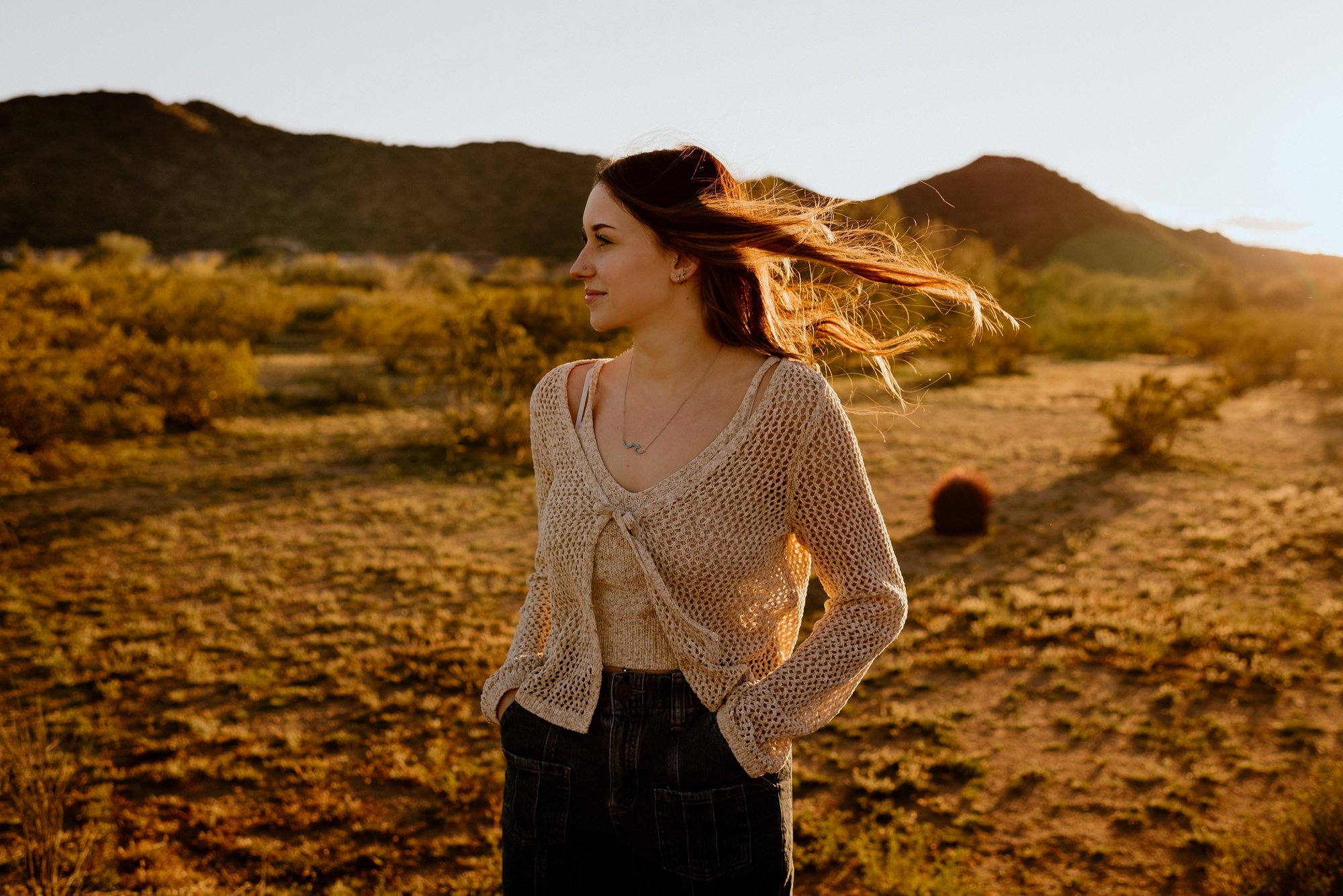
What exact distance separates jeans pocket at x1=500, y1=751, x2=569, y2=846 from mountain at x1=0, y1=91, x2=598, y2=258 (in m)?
47.6

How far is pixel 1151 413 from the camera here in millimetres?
11180

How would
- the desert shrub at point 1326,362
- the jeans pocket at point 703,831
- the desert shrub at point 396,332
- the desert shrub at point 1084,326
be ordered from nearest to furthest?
the jeans pocket at point 703,831 → the desert shrub at point 396,332 → the desert shrub at point 1326,362 → the desert shrub at point 1084,326

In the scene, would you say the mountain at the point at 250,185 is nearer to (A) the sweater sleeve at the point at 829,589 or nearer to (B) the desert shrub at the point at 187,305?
(B) the desert shrub at the point at 187,305

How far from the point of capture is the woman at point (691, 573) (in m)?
1.41

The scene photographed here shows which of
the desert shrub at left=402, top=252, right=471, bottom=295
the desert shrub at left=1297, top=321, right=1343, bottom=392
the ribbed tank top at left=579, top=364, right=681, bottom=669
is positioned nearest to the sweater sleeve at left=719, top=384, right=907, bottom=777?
the ribbed tank top at left=579, top=364, right=681, bottom=669

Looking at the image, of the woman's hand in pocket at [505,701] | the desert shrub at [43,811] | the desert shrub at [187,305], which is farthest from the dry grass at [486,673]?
the desert shrub at [187,305]

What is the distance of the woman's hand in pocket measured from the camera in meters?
1.66

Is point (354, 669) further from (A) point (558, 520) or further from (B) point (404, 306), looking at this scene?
(B) point (404, 306)

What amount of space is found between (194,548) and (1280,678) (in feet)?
25.3

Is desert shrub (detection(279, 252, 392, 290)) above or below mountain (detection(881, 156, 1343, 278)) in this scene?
below

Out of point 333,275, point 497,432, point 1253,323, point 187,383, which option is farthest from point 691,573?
point 333,275

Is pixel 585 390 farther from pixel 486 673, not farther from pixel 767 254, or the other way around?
pixel 486 673

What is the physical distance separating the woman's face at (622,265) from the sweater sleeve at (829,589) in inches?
13.9

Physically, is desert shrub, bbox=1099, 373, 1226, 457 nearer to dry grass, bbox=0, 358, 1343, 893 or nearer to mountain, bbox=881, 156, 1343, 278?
dry grass, bbox=0, 358, 1343, 893
